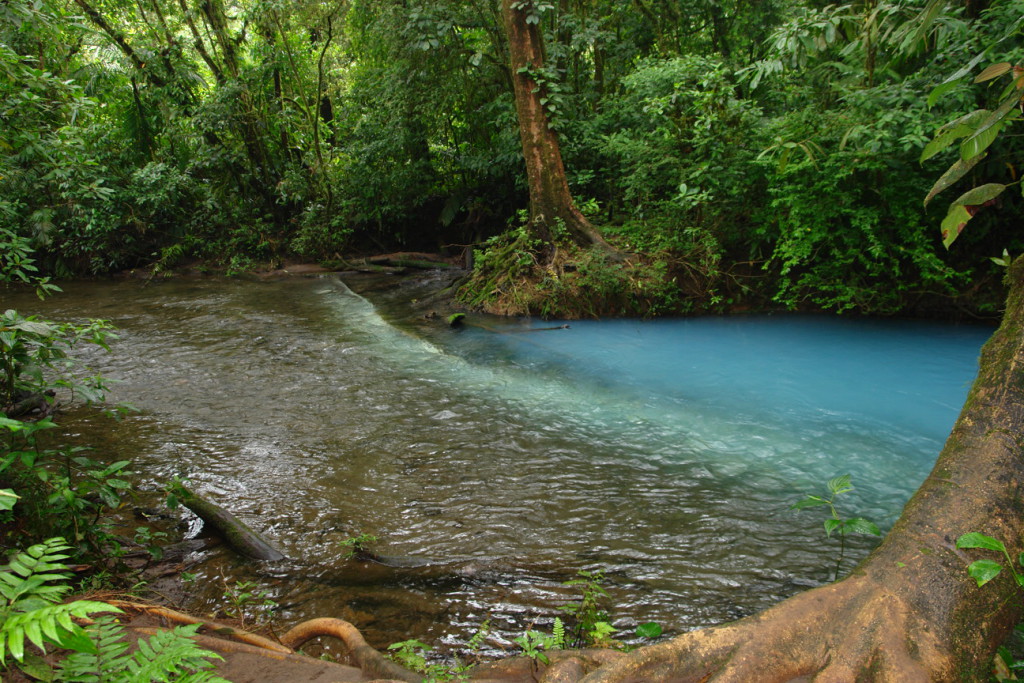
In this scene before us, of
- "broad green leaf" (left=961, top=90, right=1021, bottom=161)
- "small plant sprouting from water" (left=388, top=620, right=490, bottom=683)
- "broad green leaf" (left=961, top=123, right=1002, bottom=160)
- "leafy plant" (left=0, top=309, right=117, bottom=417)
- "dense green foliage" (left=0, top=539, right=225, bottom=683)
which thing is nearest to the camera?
"dense green foliage" (left=0, top=539, right=225, bottom=683)

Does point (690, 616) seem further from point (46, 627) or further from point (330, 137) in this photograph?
point (330, 137)

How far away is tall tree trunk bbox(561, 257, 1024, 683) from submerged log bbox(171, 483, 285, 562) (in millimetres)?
2222

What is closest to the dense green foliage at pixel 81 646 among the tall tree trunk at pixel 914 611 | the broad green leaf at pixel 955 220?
the tall tree trunk at pixel 914 611

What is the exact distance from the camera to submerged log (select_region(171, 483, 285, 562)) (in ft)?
11.0

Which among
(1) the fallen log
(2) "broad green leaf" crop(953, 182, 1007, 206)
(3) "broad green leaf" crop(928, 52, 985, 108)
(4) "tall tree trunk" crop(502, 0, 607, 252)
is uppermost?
(4) "tall tree trunk" crop(502, 0, 607, 252)

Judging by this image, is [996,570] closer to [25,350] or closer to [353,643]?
[353,643]

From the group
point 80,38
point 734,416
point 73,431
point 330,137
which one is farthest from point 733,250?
point 80,38

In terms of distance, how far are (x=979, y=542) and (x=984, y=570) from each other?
8 centimetres

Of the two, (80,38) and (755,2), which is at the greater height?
(755,2)

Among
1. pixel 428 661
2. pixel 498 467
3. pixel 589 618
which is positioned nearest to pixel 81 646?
pixel 428 661

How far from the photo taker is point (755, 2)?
1146 centimetres

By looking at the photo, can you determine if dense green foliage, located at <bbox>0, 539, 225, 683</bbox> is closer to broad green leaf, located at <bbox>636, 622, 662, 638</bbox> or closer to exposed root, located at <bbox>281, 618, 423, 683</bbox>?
exposed root, located at <bbox>281, 618, 423, 683</bbox>

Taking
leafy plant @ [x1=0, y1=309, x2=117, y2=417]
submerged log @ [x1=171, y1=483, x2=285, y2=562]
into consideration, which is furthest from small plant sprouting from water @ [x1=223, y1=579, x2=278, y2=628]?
leafy plant @ [x1=0, y1=309, x2=117, y2=417]

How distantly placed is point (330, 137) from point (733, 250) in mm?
11901
